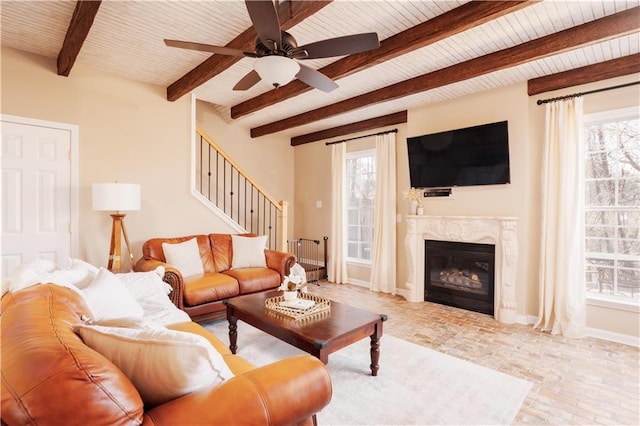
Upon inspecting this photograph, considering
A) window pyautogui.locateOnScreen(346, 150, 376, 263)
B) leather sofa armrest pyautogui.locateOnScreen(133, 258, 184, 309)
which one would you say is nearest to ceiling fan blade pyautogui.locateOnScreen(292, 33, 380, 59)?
leather sofa armrest pyautogui.locateOnScreen(133, 258, 184, 309)

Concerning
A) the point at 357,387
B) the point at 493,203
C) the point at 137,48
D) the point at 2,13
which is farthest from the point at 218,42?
the point at 493,203

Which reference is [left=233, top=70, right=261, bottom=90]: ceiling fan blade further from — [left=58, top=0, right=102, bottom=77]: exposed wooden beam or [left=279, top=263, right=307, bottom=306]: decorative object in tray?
[left=279, top=263, right=307, bottom=306]: decorative object in tray

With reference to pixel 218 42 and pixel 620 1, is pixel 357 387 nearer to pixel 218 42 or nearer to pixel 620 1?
pixel 218 42

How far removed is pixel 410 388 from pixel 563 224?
8.40 feet

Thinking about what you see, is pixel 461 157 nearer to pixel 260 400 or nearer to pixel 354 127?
pixel 354 127

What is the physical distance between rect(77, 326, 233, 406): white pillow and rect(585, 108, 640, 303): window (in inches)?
165

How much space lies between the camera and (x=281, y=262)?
4.30 metres

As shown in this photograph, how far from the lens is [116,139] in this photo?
4.05 metres

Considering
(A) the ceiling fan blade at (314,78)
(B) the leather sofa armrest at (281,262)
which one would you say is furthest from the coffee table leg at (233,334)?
(A) the ceiling fan blade at (314,78)

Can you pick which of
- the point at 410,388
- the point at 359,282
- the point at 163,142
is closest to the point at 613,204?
the point at 410,388

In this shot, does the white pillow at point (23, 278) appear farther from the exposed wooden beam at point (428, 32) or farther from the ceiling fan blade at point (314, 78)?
the exposed wooden beam at point (428, 32)

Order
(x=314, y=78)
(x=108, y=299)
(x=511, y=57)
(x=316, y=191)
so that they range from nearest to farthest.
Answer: (x=108, y=299) < (x=314, y=78) < (x=511, y=57) < (x=316, y=191)

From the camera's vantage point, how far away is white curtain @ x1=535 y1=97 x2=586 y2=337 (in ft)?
11.5

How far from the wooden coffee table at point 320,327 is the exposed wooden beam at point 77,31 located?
2.54 metres
